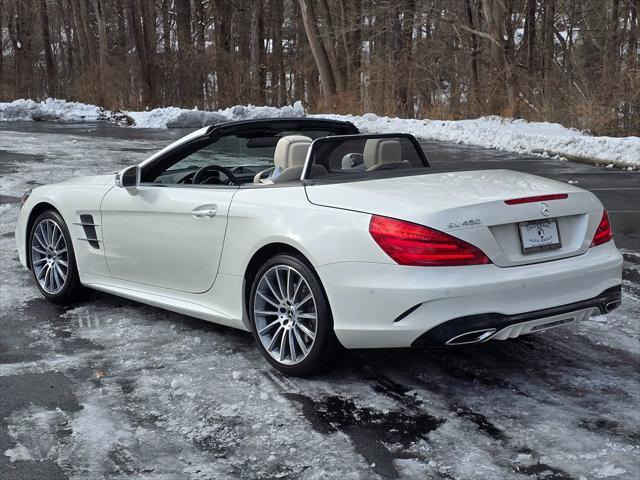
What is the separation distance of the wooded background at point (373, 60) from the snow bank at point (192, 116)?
236cm

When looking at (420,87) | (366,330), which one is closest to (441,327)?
(366,330)

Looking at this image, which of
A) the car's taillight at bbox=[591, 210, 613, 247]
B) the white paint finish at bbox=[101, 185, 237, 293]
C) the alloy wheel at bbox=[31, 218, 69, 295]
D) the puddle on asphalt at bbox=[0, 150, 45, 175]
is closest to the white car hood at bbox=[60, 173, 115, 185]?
the white paint finish at bbox=[101, 185, 237, 293]

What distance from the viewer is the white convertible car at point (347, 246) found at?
4.06 meters

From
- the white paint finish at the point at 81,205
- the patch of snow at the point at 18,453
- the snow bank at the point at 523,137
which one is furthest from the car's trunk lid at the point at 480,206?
the snow bank at the point at 523,137

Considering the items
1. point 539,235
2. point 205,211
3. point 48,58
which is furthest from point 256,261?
point 48,58

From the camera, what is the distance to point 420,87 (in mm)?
28312

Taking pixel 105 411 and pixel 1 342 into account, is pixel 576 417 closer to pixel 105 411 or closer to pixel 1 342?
pixel 105 411

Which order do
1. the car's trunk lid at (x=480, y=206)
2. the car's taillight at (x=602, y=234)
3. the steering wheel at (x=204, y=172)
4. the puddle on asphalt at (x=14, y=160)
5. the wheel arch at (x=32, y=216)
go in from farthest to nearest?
1. the puddle on asphalt at (x=14, y=160)
2. the wheel arch at (x=32, y=216)
3. the steering wheel at (x=204, y=172)
4. the car's taillight at (x=602, y=234)
5. the car's trunk lid at (x=480, y=206)

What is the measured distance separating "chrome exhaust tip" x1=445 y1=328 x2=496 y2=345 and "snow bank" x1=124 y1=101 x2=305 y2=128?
22.1 metres

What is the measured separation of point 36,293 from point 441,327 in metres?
3.85

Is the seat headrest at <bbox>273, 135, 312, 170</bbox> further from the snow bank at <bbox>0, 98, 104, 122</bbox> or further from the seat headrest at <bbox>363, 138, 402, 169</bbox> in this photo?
the snow bank at <bbox>0, 98, 104, 122</bbox>

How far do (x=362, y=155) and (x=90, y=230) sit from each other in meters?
2.08

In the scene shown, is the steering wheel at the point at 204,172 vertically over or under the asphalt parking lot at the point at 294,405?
over

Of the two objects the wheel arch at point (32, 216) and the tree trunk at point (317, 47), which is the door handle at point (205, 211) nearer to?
the wheel arch at point (32, 216)
